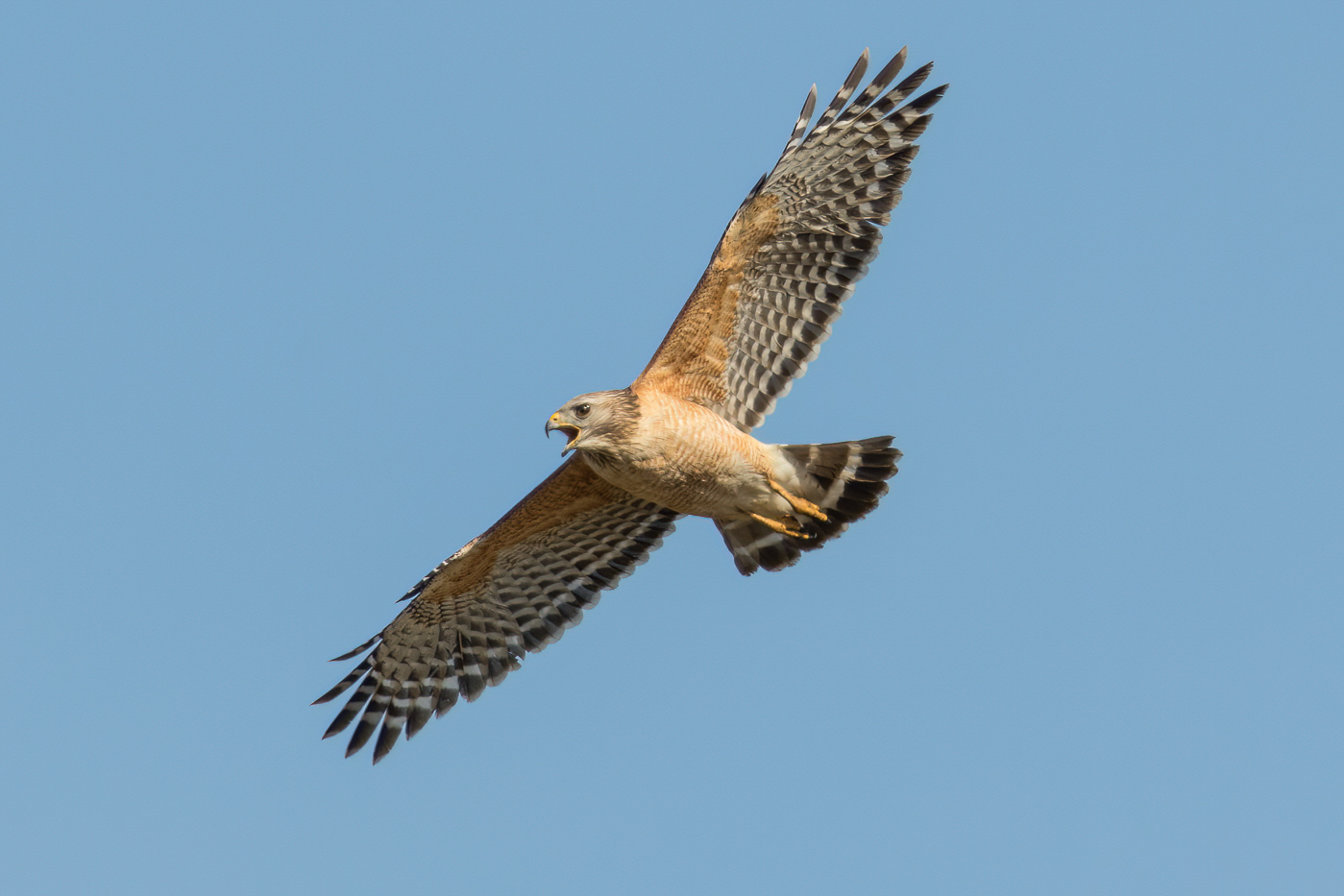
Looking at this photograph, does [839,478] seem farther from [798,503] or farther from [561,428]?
[561,428]

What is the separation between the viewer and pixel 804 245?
11.7m

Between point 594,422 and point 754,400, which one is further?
point 754,400

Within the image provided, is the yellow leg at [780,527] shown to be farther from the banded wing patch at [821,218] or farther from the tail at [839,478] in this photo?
the banded wing patch at [821,218]

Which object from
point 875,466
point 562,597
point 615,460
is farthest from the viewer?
point 562,597

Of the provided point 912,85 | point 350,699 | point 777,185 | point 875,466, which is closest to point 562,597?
point 350,699

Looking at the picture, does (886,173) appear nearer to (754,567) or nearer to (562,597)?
(754,567)

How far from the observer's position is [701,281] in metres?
11.4

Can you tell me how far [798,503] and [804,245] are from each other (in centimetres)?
174

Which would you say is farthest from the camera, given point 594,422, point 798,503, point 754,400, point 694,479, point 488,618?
point 488,618

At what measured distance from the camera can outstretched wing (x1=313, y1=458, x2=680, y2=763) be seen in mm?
12250

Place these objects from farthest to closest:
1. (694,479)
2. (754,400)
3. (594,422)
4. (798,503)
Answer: (754,400), (798,503), (694,479), (594,422)

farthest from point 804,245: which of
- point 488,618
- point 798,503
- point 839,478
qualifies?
point 488,618

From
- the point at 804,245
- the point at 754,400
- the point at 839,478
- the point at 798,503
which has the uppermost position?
the point at 804,245

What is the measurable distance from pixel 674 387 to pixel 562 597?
1810 mm
